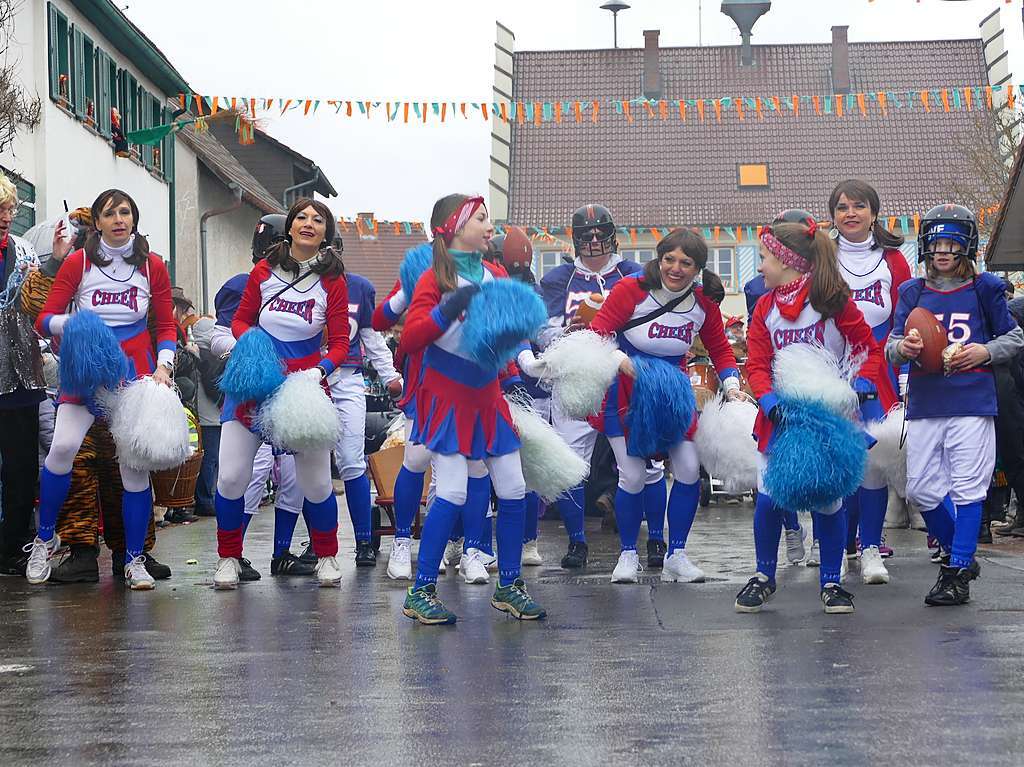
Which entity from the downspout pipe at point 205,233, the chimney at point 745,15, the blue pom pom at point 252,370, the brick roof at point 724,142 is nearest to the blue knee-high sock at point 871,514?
the blue pom pom at point 252,370

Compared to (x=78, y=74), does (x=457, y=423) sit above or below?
below

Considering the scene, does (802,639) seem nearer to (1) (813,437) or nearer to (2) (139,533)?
(1) (813,437)

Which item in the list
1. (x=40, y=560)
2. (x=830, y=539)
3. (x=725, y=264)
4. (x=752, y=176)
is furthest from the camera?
(x=752, y=176)

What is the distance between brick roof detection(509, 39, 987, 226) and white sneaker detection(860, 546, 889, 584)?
44.9 meters

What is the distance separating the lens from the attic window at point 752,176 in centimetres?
5509

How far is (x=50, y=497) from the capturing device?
30.7 feet

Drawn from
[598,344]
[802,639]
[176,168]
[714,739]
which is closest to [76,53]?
[176,168]

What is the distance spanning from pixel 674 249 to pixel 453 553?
8.61ft

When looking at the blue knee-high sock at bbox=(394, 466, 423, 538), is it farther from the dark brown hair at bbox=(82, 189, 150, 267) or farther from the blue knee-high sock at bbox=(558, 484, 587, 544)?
the dark brown hair at bbox=(82, 189, 150, 267)

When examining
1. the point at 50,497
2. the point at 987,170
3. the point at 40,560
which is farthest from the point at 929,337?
Result: the point at 987,170

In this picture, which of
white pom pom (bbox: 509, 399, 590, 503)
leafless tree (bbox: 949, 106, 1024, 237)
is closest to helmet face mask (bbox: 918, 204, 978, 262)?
white pom pom (bbox: 509, 399, 590, 503)

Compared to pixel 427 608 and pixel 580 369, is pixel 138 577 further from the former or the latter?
pixel 580 369

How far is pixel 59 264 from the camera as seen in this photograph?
9.76 meters

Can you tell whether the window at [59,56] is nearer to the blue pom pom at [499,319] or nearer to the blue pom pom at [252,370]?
the blue pom pom at [252,370]
